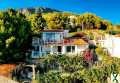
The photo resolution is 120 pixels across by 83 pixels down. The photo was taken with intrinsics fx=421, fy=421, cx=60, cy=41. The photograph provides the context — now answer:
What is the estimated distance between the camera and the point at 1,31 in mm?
53531

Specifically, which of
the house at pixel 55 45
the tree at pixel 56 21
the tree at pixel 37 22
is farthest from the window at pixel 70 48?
the tree at pixel 56 21

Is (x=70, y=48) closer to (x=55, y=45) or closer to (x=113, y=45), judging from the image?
(x=55, y=45)

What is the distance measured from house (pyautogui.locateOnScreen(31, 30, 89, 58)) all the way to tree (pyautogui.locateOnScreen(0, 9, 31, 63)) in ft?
6.99

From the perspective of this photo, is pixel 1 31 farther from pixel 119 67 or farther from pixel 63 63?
pixel 119 67

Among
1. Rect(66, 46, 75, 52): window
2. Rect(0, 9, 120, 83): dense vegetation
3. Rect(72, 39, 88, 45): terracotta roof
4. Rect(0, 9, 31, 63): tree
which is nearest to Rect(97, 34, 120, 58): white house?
Rect(0, 9, 120, 83): dense vegetation

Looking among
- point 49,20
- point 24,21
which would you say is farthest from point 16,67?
point 49,20

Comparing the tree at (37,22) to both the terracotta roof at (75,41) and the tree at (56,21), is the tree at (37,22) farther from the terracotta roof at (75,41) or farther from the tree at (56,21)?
the terracotta roof at (75,41)

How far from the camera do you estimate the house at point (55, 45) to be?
58.8 meters

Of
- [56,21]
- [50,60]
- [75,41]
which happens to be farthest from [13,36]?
[56,21]

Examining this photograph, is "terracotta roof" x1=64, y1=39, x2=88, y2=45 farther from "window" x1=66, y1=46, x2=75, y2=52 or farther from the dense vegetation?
the dense vegetation

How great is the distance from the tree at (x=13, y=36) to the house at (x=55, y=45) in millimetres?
2131

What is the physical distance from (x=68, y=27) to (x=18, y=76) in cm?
3103

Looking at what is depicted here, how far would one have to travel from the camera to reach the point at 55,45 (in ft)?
196

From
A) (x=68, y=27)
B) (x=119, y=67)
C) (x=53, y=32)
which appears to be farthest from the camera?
(x=68, y=27)
